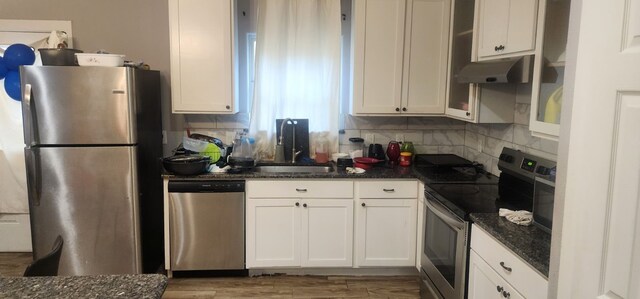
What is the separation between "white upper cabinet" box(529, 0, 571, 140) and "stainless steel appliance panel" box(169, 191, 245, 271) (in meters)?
2.09

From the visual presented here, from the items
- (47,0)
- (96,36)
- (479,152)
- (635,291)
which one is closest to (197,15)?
(96,36)

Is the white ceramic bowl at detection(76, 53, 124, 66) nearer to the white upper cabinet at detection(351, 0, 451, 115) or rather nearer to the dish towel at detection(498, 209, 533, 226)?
the white upper cabinet at detection(351, 0, 451, 115)

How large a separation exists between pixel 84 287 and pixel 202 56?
240cm

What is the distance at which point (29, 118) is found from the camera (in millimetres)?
3014

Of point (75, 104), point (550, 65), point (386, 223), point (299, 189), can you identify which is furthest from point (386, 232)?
point (75, 104)

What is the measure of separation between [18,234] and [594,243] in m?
4.39

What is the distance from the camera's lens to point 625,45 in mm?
1131

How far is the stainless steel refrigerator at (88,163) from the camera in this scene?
304cm

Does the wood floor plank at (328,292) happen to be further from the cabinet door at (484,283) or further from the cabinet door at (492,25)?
the cabinet door at (492,25)

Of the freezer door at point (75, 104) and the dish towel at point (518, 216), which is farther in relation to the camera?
the freezer door at point (75, 104)

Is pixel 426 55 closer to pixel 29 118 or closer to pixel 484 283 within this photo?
pixel 484 283

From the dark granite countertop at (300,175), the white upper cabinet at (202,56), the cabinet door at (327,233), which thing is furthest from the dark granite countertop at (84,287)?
the white upper cabinet at (202,56)

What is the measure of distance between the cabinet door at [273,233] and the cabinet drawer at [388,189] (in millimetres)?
506

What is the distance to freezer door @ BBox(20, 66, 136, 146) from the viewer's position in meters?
3.02
